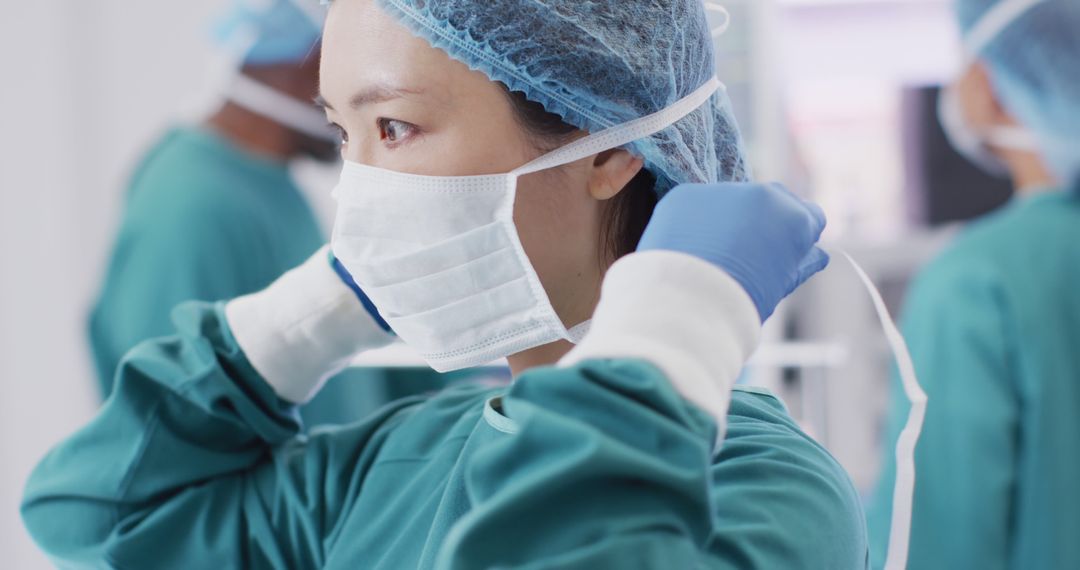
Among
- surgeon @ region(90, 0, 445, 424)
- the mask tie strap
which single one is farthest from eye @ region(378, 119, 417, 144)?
surgeon @ region(90, 0, 445, 424)

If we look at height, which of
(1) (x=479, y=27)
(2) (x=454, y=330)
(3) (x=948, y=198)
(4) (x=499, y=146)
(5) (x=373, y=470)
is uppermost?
(1) (x=479, y=27)

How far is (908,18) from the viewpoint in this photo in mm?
3686

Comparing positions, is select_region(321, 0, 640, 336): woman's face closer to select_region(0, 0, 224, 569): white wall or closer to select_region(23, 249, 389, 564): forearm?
select_region(23, 249, 389, 564): forearm

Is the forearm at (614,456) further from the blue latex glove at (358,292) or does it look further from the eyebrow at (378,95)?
the blue latex glove at (358,292)

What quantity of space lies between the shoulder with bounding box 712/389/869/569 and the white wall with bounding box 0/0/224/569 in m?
2.79

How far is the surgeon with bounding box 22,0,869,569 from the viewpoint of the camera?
30.1 inches

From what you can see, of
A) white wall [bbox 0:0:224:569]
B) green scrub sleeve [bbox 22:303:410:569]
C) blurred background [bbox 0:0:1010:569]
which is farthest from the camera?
white wall [bbox 0:0:224:569]

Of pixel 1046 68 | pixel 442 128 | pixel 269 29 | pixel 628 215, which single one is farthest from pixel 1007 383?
pixel 269 29

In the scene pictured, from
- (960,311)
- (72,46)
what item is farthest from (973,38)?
(72,46)

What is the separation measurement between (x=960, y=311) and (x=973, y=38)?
524mm

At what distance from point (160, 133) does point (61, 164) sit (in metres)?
0.30

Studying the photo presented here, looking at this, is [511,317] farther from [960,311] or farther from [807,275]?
→ [960,311]

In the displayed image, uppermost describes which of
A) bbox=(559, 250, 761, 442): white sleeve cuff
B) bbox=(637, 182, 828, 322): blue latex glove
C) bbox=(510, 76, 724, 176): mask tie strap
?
bbox=(510, 76, 724, 176): mask tie strap

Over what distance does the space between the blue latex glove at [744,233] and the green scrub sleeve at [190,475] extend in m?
0.52
